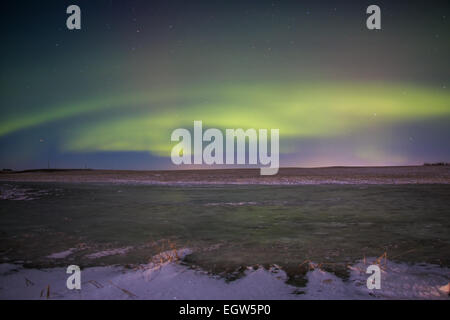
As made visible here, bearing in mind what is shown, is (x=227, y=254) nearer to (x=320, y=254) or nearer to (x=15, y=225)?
(x=320, y=254)

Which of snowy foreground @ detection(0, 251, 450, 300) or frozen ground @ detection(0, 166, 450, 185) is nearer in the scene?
snowy foreground @ detection(0, 251, 450, 300)

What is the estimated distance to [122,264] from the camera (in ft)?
20.2

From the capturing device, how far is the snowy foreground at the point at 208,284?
15.3 ft

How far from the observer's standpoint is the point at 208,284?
199 inches

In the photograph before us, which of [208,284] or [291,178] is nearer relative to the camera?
[208,284]

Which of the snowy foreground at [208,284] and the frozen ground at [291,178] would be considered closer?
the snowy foreground at [208,284]

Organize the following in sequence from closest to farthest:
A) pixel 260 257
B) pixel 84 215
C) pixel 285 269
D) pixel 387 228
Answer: pixel 285 269 < pixel 260 257 < pixel 387 228 < pixel 84 215

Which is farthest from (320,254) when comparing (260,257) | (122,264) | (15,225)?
(15,225)

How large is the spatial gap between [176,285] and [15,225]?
7.83 meters

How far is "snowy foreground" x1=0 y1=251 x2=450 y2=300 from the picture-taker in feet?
15.3

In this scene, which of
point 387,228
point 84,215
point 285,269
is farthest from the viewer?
point 84,215
